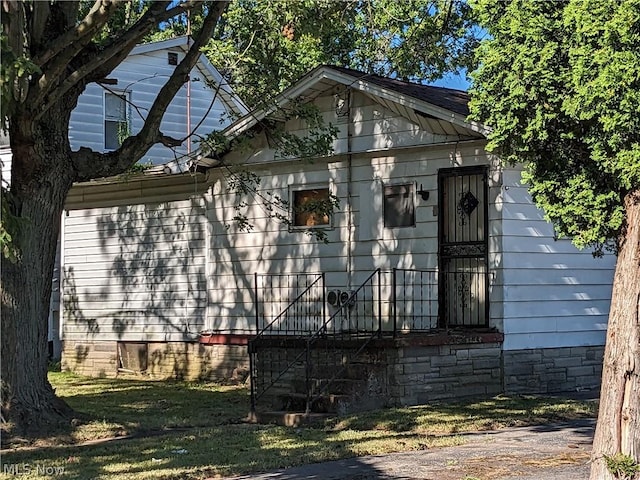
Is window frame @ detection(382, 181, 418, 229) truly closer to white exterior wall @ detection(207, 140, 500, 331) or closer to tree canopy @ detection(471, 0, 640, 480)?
white exterior wall @ detection(207, 140, 500, 331)

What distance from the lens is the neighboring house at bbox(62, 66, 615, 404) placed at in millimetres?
13477

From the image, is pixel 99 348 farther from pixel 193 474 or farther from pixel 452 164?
pixel 193 474

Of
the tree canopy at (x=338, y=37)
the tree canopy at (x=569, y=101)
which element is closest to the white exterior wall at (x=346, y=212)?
the tree canopy at (x=338, y=37)

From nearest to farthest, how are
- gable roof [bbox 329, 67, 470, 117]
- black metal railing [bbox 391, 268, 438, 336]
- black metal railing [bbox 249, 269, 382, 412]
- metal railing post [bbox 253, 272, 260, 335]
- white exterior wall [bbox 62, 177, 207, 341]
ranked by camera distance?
1. black metal railing [bbox 249, 269, 382, 412]
2. gable roof [bbox 329, 67, 470, 117]
3. black metal railing [bbox 391, 268, 438, 336]
4. metal railing post [bbox 253, 272, 260, 335]
5. white exterior wall [bbox 62, 177, 207, 341]

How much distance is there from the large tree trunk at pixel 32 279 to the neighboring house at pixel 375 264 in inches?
146

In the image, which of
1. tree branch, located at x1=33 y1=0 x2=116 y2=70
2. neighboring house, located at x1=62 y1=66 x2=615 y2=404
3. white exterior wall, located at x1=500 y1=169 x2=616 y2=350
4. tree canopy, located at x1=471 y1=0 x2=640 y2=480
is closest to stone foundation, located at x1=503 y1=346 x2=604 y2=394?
neighboring house, located at x1=62 y1=66 x2=615 y2=404

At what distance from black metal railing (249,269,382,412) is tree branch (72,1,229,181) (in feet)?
10.3

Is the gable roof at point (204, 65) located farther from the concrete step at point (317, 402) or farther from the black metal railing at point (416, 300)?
the concrete step at point (317, 402)

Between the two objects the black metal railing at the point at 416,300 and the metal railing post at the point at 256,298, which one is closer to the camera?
the black metal railing at the point at 416,300

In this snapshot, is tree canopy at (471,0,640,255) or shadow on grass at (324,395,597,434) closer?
Answer: tree canopy at (471,0,640,255)

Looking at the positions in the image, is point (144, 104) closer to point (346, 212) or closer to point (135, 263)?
point (135, 263)

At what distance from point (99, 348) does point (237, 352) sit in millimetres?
3802

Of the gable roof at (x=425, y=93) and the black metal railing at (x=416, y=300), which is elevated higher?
the gable roof at (x=425, y=93)

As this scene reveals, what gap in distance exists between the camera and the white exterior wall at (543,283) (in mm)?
13539
